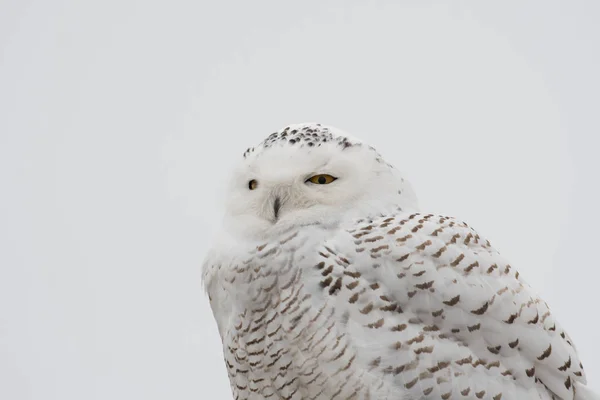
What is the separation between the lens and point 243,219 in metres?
1.40

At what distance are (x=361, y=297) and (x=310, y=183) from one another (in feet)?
0.81

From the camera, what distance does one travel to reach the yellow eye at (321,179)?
1.36 m

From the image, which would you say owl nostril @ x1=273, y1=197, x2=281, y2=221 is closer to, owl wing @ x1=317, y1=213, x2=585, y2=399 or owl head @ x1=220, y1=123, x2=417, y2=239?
owl head @ x1=220, y1=123, x2=417, y2=239

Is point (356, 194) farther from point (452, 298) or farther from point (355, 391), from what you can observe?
point (355, 391)

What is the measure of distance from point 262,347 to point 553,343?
54cm

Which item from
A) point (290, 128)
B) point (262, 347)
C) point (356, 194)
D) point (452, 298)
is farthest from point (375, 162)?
point (262, 347)

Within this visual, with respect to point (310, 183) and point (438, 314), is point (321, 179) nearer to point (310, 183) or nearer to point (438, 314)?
point (310, 183)

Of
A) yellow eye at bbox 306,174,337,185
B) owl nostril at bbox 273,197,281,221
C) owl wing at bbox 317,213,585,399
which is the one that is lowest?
owl wing at bbox 317,213,585,399

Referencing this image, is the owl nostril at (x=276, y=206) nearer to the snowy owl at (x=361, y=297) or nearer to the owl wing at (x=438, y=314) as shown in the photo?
the snowy owl at (x=361, y=297)

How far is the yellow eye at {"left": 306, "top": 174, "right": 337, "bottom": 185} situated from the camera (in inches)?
53.4

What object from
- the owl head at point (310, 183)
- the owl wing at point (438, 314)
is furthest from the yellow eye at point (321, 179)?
the owl wing at point (438, 314)

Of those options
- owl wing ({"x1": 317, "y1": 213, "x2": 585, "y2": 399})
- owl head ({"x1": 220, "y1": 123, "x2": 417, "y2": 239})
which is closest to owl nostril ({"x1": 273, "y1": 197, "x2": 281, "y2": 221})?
owl head ({"x1": 220, "y1": 123, "x2": 417, "y2": 239})

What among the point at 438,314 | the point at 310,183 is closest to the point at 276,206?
the point at 310,183

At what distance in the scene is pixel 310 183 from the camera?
53.4 inches
